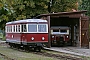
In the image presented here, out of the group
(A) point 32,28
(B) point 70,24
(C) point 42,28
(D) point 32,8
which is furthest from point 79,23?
(D) point 32,8

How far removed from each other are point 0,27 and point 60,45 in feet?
59.5

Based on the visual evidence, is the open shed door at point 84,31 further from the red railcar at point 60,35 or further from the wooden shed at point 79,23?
the red railcar at point 60,35

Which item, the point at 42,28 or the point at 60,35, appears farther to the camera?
the point at 60,35

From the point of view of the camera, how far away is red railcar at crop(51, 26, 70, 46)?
33.9 metres

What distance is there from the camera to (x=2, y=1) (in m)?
14.4

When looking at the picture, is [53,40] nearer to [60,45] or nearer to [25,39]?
[60,45]

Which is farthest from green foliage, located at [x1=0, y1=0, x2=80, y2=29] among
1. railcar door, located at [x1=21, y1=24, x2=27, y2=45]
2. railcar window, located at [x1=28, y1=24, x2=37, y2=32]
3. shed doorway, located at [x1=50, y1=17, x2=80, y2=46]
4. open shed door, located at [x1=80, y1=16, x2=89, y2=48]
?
railcar window, located at [x1=28, y1=24, x2=37, y2=32]

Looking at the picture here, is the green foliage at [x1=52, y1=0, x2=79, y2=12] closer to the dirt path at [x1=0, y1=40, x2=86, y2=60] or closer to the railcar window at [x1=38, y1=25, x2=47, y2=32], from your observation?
the railcar window at [x1=38, y1=25, x2=47, y2=32]

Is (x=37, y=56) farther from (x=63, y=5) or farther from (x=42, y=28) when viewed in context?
(x=63, y=5)

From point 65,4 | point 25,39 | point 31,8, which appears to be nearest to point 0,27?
point 31,8

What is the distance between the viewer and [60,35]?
112 feet

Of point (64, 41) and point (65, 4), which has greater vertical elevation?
point (65, 4)

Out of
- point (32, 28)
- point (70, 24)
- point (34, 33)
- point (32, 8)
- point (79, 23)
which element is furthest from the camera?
point (32, 8)

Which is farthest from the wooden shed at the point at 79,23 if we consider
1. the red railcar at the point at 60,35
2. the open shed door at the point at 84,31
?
the red railcar at the point at 60,35
